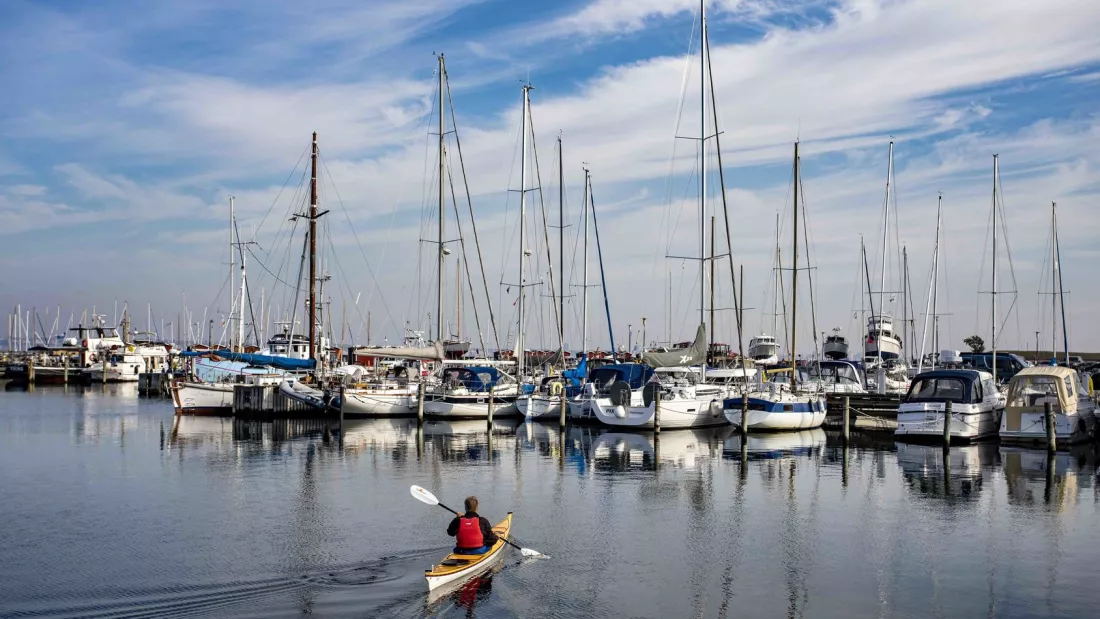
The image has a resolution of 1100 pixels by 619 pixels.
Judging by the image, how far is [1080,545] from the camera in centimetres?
2056

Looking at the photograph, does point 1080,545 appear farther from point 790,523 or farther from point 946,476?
point 946,476

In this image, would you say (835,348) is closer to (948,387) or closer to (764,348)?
(764,348)

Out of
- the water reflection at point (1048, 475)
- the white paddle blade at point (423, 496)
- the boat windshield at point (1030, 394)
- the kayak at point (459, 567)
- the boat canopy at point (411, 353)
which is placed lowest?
the water reflection at point (1048, 475)

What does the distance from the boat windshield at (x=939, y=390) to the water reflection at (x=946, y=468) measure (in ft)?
6.53

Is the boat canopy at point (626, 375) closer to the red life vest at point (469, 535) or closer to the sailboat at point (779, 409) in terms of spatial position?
the sailboat at point (779, 409)

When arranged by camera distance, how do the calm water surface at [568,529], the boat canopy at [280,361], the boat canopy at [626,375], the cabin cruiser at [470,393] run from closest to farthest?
the calm water surface at [568,529] < the boat canopy at [626,375] < the cabin cruiser at [470,393] < the boat canopy at [280,361]

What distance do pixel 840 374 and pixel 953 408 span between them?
531 inches

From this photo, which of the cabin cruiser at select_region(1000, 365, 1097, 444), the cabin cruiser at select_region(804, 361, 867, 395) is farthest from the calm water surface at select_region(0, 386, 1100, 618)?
the cabin cruiser at select_region(804, 361, 867, 395)

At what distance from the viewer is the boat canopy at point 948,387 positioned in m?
38.9

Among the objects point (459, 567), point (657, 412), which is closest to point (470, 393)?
point (657, 412)

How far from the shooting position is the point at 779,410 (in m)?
43.2

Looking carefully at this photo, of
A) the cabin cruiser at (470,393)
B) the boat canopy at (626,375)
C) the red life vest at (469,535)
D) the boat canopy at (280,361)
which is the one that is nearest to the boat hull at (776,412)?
the boat canopy at (626,375)

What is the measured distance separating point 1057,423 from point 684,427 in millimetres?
16010

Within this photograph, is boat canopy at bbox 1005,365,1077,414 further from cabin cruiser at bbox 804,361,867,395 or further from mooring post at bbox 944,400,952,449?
cabin cruiser at bbox 804,361,867,395
